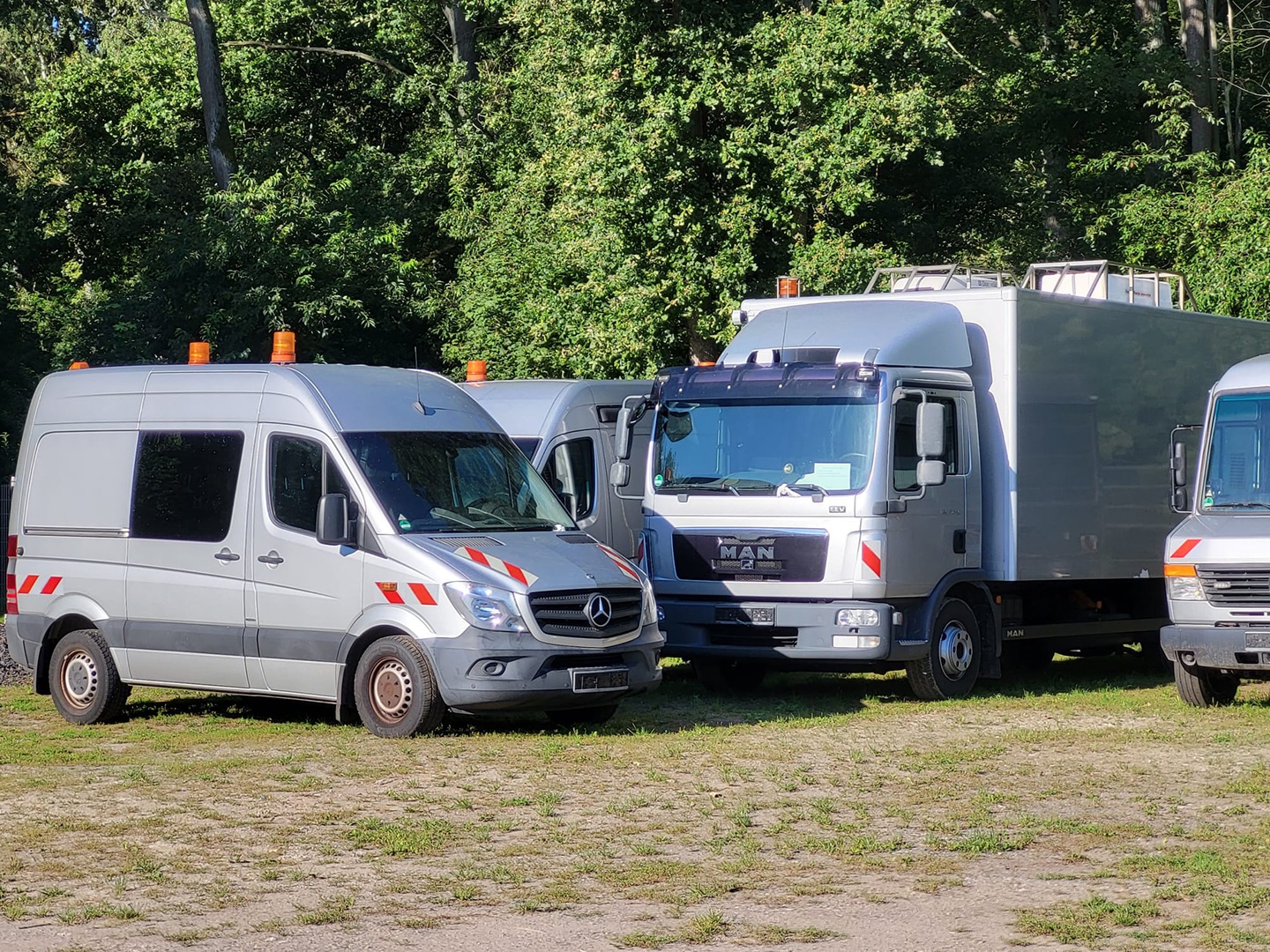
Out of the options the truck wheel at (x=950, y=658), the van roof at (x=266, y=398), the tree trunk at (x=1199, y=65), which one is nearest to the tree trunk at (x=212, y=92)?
the tree trunk at (x=1199, y=65)

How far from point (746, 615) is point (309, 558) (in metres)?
3.81

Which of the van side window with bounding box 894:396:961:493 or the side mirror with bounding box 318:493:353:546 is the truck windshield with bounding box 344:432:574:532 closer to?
the side mirror with bounding box 318:493:353:546

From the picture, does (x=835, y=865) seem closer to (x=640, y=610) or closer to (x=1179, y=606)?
(x=640, y=610)

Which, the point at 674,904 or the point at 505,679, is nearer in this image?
the point at 674,904

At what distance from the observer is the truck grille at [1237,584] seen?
43.7 feet

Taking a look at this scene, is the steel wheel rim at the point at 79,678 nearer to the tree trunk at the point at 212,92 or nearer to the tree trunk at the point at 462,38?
the tree trunk at the point at 212,92

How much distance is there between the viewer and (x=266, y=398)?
12.8 m

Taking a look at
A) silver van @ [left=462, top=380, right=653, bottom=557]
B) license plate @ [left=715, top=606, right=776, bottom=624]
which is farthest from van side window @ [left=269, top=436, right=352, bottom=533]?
silver van @ [left=462, top=380, right=653, bottom=557]

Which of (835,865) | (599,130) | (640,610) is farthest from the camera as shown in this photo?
(599,130)

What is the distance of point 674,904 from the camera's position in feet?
24.1

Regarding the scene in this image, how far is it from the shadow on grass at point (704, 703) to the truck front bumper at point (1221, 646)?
1.97m

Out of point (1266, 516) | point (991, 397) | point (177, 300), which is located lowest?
point (1266, 516)

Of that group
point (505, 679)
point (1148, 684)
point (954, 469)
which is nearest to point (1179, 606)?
point (954, 469)

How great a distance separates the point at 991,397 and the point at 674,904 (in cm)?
854
